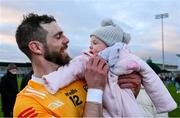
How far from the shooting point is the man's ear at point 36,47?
9.72 ft

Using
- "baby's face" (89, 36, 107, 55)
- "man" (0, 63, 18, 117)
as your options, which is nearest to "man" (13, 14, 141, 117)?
"baby's face" (89, 36, 107, 55)

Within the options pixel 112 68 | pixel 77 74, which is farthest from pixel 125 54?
pixel 77 74

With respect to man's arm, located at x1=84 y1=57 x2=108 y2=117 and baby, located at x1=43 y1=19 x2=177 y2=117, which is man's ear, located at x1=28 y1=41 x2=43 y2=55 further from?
man's arm, located at x1=84 y1=57 x2=108 y2=117

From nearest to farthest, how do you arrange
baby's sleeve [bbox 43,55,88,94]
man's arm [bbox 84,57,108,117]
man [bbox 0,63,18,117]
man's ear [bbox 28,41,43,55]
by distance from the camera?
man's arm [bbox 84,57,108,117], baby's sleeve [bbox 43,55,88,94], man's ear [bbox 28,41,43,55], man [bbox 0,63,18,117]

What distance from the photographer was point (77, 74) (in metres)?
2.77

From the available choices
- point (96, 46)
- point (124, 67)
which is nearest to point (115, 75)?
point (124, 67)

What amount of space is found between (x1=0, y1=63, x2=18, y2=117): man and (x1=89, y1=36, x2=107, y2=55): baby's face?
722 centimetres

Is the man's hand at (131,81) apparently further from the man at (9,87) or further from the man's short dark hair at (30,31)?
the man at (9,87)

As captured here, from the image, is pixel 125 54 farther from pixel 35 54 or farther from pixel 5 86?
pixel 5 86

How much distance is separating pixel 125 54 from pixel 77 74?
1.08ft

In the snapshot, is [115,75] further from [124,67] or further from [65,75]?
[65,75]

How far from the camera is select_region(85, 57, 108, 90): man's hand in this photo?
2648mm

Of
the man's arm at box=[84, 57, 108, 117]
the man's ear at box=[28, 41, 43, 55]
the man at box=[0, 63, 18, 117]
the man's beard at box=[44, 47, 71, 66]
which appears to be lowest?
the man at box=[0, 63, 18, 117]

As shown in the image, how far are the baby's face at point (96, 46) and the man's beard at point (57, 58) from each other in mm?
178
